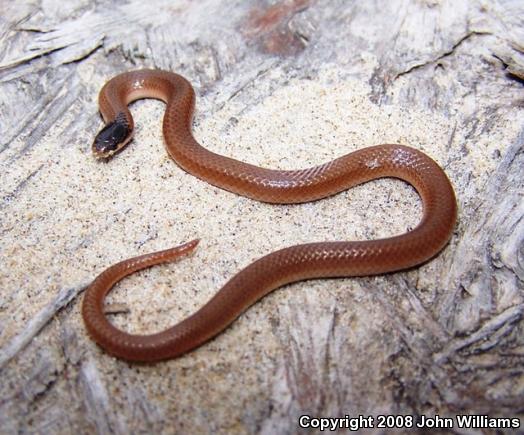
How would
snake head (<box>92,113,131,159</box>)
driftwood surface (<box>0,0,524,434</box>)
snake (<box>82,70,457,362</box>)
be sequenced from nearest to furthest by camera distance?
1. driftwood surface (<box>0,0,524,434</box>)
2. snake (<box>82,70,457,362</box>)
3. snake head (<box>92,113,131,159</box>)

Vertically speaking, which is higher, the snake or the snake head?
the snake head

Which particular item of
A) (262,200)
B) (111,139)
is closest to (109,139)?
(111,139)

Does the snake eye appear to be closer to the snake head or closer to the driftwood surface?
the snake head

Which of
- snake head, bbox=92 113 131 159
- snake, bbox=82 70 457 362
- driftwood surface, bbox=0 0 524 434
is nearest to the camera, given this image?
driftwood surface, bbox=0 0 524 434

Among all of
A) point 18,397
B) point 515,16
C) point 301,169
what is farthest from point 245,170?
point 515,16

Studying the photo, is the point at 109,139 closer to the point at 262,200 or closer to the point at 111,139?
the point at 111,139

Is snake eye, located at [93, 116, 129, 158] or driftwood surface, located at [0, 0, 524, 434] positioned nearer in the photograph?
driftwood surface, located at [0, 0, 524, 434]

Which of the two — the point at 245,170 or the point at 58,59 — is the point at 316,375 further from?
the point at 58,59

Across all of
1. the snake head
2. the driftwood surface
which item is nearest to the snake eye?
the snake head
